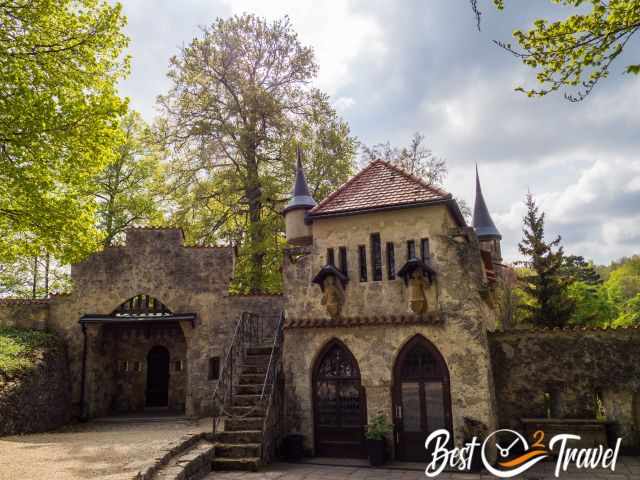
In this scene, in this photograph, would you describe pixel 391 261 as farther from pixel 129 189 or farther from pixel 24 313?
pixel 129 189

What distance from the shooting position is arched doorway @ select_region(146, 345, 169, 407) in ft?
62.6

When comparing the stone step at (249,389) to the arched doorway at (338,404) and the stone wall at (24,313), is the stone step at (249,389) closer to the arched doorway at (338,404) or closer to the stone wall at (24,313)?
the arched doorway at (338,404)

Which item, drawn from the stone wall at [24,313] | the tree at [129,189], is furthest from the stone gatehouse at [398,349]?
the tree at [129,189]

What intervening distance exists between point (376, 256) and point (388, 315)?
5.59 ft

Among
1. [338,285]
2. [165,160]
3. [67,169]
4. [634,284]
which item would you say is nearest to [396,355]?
[338,285]

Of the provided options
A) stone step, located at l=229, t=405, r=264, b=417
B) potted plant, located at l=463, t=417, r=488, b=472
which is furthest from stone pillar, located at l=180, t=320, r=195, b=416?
potted plant, located at l=463, t=417, r=488, b=472

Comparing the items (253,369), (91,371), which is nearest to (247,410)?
(253,369)

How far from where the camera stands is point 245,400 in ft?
42.2

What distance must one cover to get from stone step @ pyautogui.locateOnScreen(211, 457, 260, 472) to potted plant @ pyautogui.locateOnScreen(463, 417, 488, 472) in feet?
16.5

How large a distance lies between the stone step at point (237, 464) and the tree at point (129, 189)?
618 inches

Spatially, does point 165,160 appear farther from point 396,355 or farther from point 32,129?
point 396,355

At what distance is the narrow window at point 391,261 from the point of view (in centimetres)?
1316

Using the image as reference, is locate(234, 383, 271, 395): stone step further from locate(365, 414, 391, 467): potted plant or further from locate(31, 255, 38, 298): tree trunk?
locate(31, 255, 38, 298): tree trunk

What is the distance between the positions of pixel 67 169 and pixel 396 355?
904 centimetres
